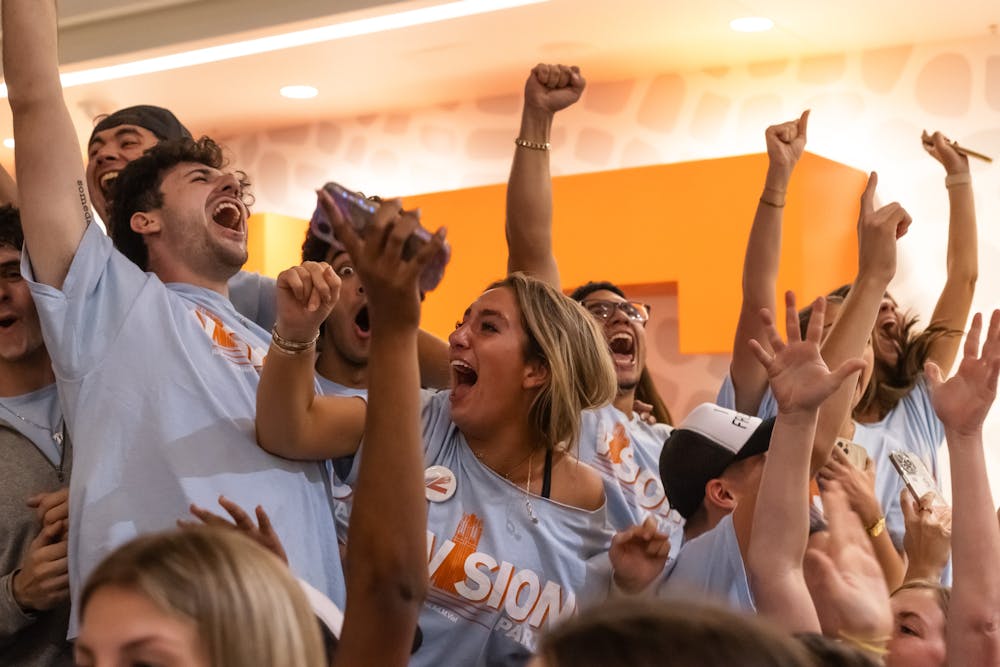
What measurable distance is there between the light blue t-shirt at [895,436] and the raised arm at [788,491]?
38.6 inches

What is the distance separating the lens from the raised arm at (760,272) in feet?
9.31

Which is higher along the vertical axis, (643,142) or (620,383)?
(643,142)

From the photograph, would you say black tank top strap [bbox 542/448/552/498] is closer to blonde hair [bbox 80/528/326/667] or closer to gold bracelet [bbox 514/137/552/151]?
gold bracelet [bbox 514/137/552/151]

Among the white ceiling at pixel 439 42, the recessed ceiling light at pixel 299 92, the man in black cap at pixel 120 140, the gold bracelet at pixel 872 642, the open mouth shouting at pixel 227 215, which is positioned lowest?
the gold bracelet at pixel 872 642

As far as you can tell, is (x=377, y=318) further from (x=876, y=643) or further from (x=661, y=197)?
(x=661, y=197)

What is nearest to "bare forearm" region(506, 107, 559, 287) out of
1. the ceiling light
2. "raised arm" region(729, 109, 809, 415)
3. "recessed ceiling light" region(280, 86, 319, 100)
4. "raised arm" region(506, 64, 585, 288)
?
"raised arm" region(506, 64, 585, 288)

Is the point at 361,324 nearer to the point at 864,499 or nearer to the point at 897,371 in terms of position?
the point at 864,499

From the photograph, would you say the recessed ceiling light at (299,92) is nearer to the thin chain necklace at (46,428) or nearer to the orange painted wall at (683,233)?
the orange painted wall at (683,233)

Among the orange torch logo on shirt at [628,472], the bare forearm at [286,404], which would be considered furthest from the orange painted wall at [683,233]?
the bare forearm at [286,404]

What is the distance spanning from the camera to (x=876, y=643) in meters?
1.91

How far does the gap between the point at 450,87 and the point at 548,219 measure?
9.78 ft

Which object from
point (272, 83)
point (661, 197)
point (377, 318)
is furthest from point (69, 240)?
point (272, 83)

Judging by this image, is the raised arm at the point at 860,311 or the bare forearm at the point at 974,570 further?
the raised arm at the point at 860,311

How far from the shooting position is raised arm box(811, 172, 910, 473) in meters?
2.20
